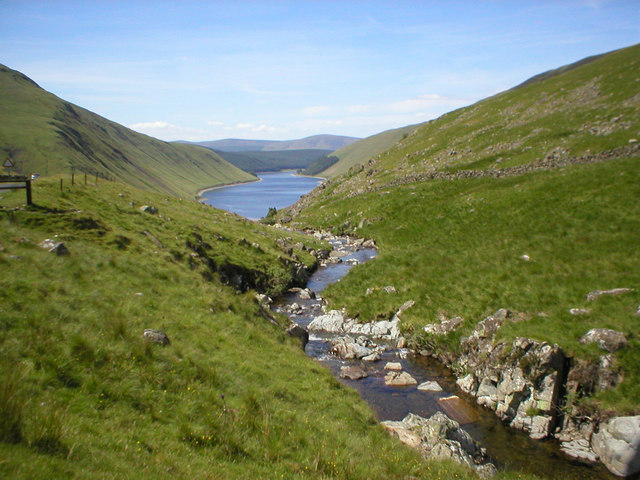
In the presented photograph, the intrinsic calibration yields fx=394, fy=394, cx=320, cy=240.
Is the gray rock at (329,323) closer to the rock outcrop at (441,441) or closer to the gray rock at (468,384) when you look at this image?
the gray rock at (468,384)

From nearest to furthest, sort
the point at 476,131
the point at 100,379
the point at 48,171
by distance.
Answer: the point at 100,379
the point at 476,131
the point at 48,171

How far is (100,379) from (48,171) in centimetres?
12971

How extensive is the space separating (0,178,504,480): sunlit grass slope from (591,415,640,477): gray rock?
5.60m

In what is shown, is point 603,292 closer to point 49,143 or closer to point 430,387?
point 430,387

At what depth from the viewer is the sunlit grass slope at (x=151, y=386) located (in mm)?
8203

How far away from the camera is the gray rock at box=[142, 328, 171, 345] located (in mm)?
14219

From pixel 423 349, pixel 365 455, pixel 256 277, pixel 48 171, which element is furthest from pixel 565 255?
pixel 48 171

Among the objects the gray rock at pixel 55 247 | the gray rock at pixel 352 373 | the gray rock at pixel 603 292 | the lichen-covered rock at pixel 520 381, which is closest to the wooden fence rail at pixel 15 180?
the gray rock at pixel 55 247

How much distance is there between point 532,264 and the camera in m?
25.6

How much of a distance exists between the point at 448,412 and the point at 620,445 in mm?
6128

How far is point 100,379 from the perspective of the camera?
1084 cm

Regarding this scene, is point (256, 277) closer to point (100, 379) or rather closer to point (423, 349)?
point (423, 349)

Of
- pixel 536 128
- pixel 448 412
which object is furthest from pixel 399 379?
pixel 536 128

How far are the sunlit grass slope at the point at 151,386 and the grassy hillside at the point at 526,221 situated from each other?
32.5 feet
